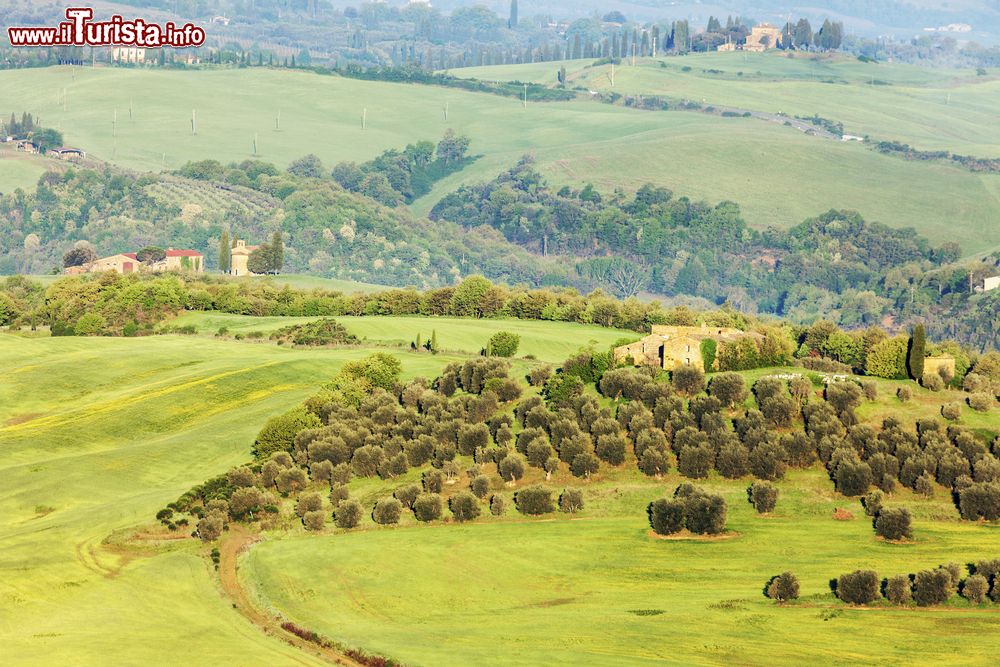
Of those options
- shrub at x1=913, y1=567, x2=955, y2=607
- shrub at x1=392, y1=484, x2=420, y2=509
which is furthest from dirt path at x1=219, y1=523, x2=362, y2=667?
shrub at x1=913, y1=567, x2=955, y2=607

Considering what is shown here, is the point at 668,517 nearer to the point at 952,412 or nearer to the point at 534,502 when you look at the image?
the point at 534,502

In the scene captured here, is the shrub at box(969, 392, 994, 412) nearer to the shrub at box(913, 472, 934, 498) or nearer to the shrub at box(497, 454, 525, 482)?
the shrub at box(913, 472, 934, 498)

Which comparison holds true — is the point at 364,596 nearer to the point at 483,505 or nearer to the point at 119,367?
the point at 483,505

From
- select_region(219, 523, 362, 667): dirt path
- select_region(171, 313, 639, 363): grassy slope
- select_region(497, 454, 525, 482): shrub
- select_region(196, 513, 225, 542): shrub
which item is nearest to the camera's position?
select_region(219, 523, 362, 667): dirt path

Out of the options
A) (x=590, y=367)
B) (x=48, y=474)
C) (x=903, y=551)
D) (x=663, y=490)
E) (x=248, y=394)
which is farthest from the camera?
(x=248, y=394)

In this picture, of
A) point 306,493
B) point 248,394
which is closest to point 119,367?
point 248,394

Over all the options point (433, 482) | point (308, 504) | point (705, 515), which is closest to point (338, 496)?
point (308, 504)
